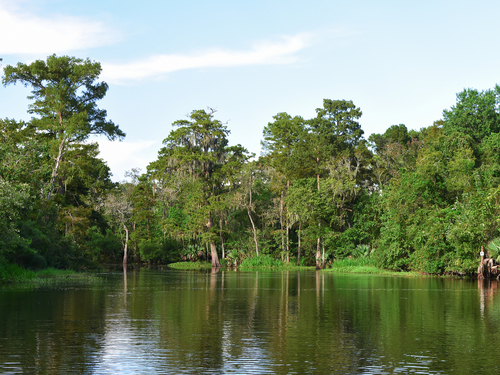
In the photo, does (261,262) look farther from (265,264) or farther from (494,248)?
(494,248)

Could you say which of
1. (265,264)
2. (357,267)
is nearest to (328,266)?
(265,264)

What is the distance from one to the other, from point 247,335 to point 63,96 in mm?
48329

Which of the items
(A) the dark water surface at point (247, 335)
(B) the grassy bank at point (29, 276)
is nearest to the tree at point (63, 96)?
(B) the grassy bank at point (29, 276)

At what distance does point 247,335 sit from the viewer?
1566cm

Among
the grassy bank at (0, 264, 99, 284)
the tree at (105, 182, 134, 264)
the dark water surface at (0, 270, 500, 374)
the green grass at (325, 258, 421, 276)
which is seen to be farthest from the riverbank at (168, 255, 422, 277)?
the dark water surface at (0, 270, 500, 374)

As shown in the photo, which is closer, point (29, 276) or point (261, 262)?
point (29, 276)

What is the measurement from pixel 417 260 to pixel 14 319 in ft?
130

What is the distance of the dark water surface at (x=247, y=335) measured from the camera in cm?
1164

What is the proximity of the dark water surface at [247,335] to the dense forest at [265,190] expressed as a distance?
1478 centimetres

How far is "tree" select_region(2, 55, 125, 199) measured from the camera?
56688mm

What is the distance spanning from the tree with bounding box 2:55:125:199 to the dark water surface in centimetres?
3165

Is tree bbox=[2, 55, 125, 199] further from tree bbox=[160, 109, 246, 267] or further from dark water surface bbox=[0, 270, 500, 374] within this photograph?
dark water surface bbox=[0, 270, 500, 374]

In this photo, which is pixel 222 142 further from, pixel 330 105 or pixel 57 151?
pixel 57 151

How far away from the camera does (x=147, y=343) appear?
46.8 ft
